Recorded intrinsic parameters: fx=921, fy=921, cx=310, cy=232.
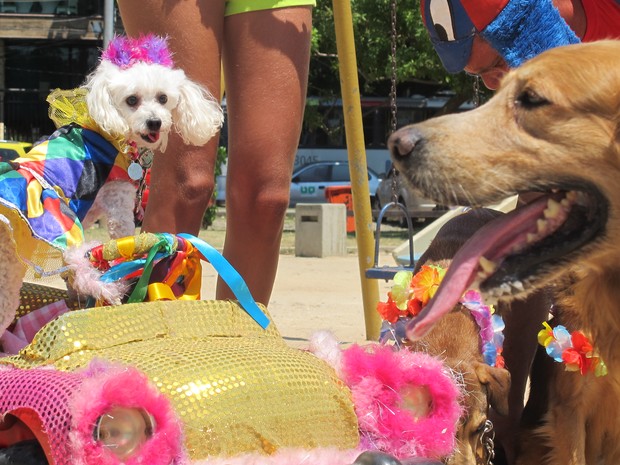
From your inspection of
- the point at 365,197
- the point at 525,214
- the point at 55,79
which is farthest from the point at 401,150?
the point at 55,79

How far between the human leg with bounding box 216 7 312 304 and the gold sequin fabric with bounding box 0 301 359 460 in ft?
2.71

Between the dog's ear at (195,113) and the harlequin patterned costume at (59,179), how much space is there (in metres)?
0.38

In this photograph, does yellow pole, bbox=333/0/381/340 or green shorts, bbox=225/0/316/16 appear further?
yellow pole, bbox=333/0/381/340

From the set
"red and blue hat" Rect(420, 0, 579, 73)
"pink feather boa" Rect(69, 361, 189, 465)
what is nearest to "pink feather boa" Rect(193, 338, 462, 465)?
"pink feather boa" Rect(69, 361, 189, 465)

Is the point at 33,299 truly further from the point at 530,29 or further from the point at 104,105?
the point at 530,29

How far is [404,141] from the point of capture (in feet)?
7.44

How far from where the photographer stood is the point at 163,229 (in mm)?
3520

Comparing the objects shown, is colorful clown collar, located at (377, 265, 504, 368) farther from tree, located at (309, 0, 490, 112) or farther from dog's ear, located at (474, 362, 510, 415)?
tree, located at (309, 0, 490, 112)

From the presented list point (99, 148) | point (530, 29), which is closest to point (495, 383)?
point (530, 29)

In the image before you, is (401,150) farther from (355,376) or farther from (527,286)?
(355,376)

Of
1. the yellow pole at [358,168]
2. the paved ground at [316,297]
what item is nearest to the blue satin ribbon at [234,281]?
the paved ground at [316,297]

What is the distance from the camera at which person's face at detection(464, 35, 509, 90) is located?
331 centimetres

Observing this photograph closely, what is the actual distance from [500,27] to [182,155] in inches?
53.4

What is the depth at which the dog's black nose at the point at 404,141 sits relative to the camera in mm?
2264
